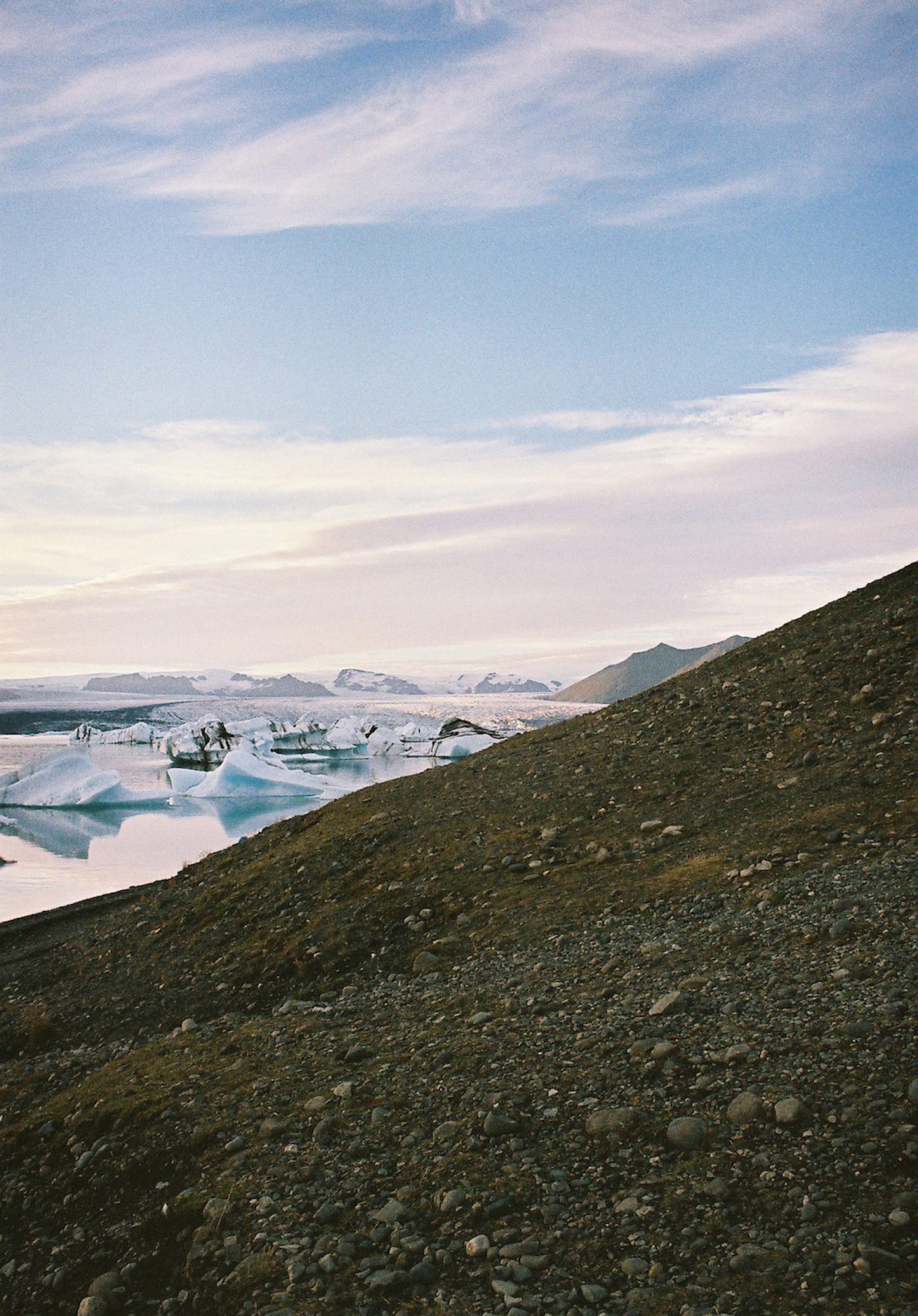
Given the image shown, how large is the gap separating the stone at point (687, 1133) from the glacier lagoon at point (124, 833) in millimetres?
9667

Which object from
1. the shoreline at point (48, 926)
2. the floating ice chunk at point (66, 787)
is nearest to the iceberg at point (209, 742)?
the floating ice chunk at point (66, 787)

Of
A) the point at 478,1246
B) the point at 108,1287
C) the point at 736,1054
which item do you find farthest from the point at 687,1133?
the point at 108,1287

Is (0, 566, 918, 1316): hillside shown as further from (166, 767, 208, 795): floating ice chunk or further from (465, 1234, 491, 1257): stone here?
(166, 767, 208, 795): floating ice chunk

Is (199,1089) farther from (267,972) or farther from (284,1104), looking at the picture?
(267,972)

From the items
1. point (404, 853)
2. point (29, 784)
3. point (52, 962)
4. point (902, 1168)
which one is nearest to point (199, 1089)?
point (902, 1168)

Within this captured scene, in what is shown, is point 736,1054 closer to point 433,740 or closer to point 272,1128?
point 272,1128

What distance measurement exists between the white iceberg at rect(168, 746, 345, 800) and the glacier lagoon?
42 cm

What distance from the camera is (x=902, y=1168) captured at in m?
3.35

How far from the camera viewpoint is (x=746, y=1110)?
3.84 m

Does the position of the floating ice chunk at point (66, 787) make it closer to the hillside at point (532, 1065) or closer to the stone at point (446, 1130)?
the hillside at point (532, 1065)

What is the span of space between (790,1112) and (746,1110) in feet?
0.62

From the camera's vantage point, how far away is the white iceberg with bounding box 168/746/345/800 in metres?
38.7

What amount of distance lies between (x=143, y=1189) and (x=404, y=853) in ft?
17.7

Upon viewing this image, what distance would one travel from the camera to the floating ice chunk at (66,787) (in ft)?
119
